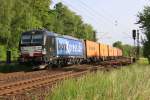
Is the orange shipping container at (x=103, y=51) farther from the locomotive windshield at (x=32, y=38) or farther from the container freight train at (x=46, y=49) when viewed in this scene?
the locomotive windshield at (x=32, y=38)

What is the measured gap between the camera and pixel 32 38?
1331 inches

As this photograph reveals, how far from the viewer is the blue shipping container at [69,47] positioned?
3752 centimetres

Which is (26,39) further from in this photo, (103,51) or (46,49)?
(103,51)

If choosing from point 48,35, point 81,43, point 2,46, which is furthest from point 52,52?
point 2,46

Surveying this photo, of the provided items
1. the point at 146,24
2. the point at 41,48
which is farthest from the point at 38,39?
the point at 146,24

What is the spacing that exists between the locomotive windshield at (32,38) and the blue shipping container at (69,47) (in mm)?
2944

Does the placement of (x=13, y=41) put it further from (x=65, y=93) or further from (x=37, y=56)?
(x=65, y=93)

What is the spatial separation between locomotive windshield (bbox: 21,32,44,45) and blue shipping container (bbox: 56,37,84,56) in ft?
9.66

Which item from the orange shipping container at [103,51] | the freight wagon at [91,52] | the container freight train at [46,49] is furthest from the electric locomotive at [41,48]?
the orange shipping container at [103,51]

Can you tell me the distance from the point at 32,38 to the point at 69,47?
8.55 m

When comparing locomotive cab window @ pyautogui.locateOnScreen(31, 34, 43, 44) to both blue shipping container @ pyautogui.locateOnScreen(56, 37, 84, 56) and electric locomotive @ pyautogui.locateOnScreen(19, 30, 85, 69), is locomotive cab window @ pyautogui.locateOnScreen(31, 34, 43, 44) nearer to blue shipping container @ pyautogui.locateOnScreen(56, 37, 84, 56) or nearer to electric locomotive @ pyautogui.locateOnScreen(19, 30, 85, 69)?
electric locomotive @ pyautogui.locateOnScreen(19, 30, 85, 69)

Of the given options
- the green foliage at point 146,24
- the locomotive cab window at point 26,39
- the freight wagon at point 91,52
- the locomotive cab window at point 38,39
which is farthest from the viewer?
the freight wagon at point 91,52

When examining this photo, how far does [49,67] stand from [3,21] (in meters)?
→ 26.3

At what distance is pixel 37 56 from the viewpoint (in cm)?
3269
